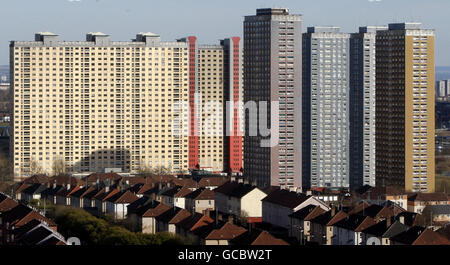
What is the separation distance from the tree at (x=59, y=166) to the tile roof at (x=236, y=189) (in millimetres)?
9622

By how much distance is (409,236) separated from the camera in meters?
12.9

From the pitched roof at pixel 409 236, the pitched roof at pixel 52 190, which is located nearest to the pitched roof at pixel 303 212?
the pitched roof at pixel 409 236

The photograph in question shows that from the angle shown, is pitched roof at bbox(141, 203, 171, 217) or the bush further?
pitched roof at bbox(141, 203, 171, 217)

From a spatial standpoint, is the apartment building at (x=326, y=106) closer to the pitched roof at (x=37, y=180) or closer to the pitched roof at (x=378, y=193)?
the pitched roof at (x=378, y=193)

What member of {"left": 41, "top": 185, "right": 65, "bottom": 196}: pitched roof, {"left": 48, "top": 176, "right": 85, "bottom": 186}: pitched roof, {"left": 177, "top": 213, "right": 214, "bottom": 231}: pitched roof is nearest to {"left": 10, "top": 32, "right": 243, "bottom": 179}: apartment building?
{"left": 48, "top": 176, "right": 85, "bottom": 186}: pitched roof

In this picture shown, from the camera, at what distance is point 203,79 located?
33.2 m

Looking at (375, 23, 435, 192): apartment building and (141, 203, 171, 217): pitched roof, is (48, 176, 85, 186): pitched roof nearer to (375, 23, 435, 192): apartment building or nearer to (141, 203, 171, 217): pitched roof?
(141, 203, 171, 217): pitched roof

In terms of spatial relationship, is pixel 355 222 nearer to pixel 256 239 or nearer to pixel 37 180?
pixel 256 239

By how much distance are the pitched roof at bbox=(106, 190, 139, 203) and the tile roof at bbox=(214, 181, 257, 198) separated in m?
1.93

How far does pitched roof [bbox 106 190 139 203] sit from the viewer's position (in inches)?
772

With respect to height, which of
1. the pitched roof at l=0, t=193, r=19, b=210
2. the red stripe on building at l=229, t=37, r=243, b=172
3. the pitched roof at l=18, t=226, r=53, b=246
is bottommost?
the pitched roof at l=0, t=193, r=19, b=210

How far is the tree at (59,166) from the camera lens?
29641 mm

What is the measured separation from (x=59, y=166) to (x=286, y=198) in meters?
13.3
